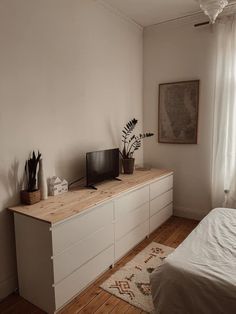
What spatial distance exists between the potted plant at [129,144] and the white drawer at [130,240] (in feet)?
2.54

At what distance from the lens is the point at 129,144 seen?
3609 millimetres

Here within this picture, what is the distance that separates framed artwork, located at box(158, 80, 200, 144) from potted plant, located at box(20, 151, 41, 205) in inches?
81.8

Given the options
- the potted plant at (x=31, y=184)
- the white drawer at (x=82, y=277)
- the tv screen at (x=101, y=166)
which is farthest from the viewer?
the tv screen at (x=101, y=166)

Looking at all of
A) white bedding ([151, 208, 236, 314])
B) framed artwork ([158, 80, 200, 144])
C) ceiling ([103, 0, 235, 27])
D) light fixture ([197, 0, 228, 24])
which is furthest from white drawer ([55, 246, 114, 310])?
ceiling ([103, 0, 235, 27])

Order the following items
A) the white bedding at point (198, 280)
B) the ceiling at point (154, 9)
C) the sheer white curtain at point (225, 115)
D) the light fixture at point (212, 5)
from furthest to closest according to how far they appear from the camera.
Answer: the sheer white curtain at point (225, 115)
the ceiling at point (154, 9)
the light fixture at point (212, 5)
the white bedding at point (198, 280)

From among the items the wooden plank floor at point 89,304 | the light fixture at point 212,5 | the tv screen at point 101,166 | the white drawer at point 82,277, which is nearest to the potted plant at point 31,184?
the tv screen at point 101,166

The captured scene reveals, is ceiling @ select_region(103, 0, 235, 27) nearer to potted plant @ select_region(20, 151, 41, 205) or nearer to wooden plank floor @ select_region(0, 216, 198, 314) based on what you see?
potted plant @ select_region(20, 151, 41, 205)

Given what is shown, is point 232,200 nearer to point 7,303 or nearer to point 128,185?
point 128,185

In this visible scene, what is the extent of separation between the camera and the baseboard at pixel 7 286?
2025mm

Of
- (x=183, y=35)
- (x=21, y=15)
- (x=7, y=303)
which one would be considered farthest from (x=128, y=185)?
(x=183, y=35)

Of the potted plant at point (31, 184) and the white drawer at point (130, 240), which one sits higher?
the potted plant at point (31, 184)

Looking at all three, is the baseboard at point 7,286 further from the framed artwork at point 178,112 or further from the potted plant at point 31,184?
the framed artwork at point 178,112

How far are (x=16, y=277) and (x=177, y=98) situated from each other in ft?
9.54

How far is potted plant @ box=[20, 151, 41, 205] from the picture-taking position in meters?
2.09
